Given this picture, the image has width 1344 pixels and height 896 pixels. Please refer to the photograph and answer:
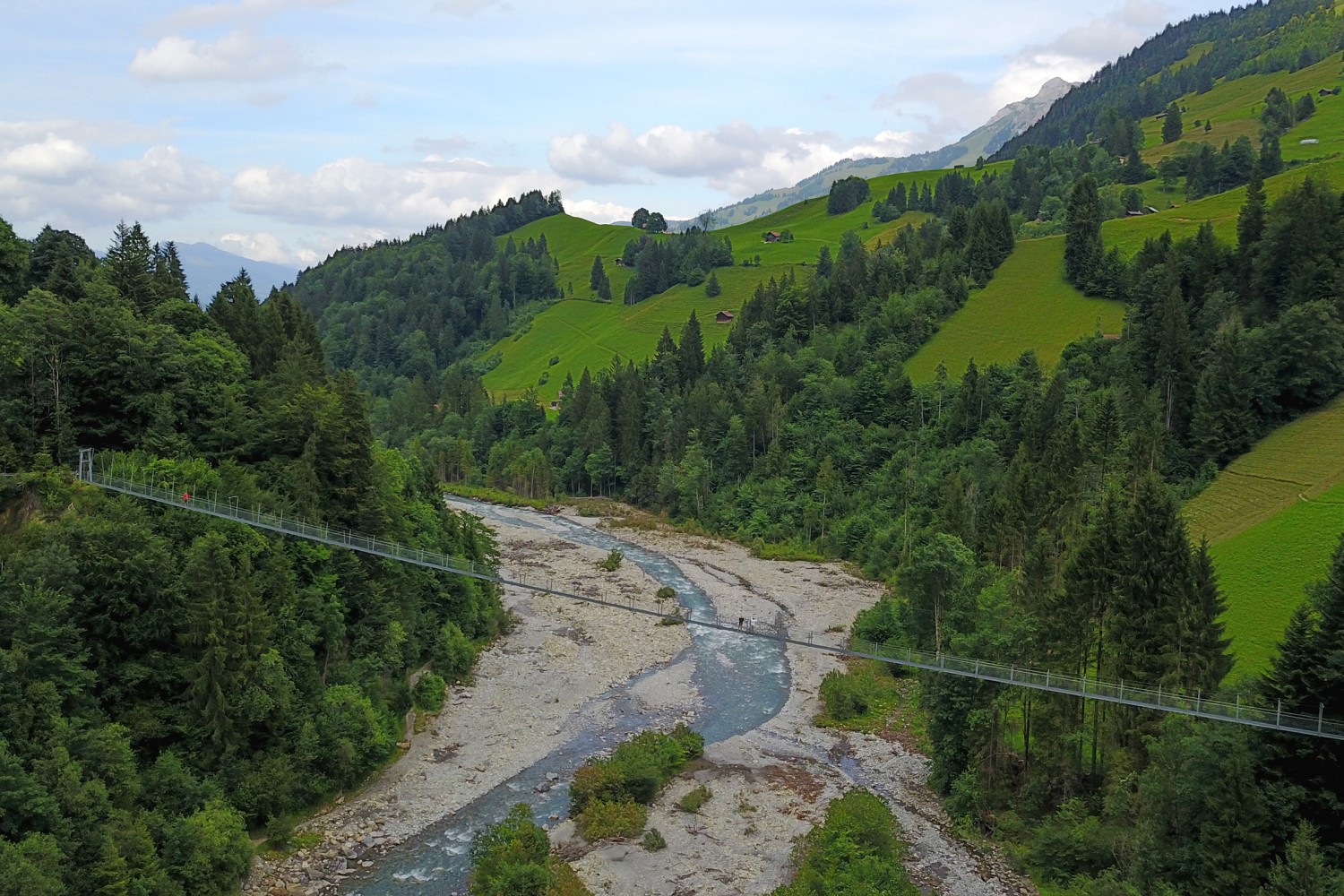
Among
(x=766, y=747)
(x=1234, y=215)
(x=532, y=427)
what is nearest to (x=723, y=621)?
(x=766, y=747)

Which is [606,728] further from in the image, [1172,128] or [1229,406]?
[1172,128]

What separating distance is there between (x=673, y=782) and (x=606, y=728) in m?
6.42

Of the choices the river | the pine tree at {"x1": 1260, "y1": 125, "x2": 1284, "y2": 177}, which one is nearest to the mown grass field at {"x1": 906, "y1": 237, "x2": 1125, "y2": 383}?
the pine tree at {"x1": 1260, "y1": 125, "x2": 1284, "y2": 177}

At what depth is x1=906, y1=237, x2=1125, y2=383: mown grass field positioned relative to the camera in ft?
294

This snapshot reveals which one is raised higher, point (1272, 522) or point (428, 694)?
point (1272, 522)

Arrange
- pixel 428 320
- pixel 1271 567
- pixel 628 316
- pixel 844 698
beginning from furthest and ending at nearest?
pixel 428 320
pixel 628 316
pixel 844 698
pixel 1271 567

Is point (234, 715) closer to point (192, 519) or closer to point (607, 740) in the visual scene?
point (192, 519)

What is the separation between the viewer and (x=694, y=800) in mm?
35250

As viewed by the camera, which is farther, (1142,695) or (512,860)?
(512,860)

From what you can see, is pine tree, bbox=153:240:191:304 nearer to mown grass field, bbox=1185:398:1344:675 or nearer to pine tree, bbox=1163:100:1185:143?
mown grass field, bbox=1185:398:1344:675

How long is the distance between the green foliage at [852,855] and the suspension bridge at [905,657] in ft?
16.8

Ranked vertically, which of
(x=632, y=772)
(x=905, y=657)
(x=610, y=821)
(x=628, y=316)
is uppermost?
(x=628, y=316)

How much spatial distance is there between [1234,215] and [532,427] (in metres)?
81.3

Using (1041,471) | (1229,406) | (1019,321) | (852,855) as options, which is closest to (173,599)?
(852,855)
